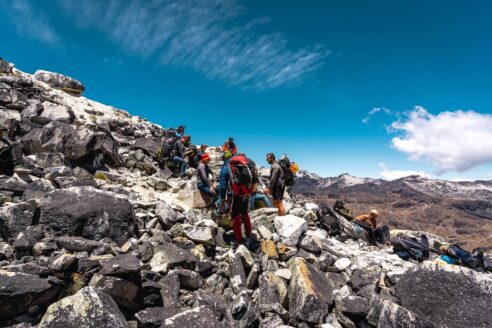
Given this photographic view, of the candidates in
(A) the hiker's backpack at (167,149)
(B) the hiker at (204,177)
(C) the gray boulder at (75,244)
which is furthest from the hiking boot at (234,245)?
(A) the hiker's backpack at (167,149)

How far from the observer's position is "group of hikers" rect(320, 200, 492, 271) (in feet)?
36.9

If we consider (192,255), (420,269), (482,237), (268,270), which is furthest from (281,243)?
(482,237)

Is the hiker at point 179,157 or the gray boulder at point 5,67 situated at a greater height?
the gray boulder at point 5,67

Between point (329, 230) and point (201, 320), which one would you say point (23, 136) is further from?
point (329, 230)

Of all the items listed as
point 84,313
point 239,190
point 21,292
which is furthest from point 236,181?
point 21,292

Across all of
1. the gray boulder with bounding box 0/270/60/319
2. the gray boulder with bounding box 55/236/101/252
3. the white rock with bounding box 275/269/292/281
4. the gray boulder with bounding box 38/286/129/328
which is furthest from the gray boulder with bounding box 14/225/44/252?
the white rock with bounding box 275/269/292/281

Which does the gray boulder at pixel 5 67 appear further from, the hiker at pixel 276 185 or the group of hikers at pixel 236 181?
the hiker at pixel 276 185

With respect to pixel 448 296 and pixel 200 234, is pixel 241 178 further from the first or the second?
pixel 448 296

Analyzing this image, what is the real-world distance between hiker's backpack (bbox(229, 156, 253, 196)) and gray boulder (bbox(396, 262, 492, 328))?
479 cm

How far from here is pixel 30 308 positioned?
492cm

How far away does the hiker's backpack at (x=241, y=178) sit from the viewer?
879 centimetres

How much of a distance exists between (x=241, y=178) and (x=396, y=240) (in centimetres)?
748

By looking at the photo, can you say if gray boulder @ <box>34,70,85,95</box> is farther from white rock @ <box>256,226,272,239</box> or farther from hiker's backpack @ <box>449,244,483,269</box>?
hiker's backpack @ <box>449,244,483,269</box>

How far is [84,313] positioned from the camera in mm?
4637
